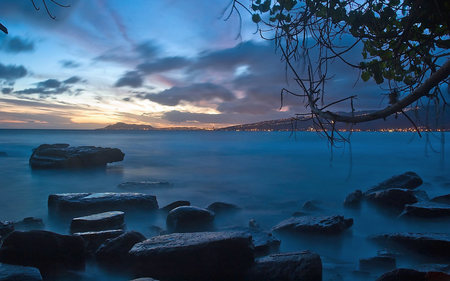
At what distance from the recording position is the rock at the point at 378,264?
184 inches

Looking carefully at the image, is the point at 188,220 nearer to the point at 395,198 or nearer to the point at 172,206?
the point at 172,206

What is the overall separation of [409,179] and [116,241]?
9.97 meters

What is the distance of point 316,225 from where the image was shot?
19.9 feet

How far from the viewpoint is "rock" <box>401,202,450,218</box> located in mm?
6730

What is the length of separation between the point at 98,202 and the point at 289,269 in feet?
17.1

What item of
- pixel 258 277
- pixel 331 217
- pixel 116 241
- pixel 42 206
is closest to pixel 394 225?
pixel 331 217

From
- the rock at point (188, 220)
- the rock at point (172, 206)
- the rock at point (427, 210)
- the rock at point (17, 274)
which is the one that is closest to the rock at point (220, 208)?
the rock at point (172, 206)

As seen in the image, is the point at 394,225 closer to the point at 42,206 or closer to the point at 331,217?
the point at 331,217

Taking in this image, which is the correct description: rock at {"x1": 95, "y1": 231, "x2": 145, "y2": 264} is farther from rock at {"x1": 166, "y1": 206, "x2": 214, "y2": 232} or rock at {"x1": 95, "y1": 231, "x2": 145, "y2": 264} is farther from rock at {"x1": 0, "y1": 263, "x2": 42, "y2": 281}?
rock at {"x1": 166, "y1": 206, "x2": 214, "y2": 232}

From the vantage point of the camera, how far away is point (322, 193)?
445 inches

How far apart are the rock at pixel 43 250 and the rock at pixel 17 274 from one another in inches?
25.4

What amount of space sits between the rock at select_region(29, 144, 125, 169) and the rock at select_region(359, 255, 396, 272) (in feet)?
45.3

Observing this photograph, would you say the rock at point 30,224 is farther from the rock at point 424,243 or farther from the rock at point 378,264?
the rock at point 424,243

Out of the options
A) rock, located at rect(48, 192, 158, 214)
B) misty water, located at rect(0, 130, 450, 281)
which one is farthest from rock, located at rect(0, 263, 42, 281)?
rock, located at rect(48, 192, 158, 214)
